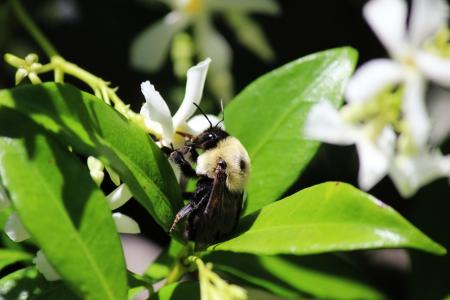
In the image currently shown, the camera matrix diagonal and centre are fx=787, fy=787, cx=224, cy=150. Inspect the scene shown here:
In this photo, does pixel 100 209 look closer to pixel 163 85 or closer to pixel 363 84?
pixel 363 84

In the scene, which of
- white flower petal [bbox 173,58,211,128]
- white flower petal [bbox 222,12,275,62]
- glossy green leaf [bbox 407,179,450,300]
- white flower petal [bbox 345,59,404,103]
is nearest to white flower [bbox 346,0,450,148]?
white flower petal [bbox 345,59,404,103]

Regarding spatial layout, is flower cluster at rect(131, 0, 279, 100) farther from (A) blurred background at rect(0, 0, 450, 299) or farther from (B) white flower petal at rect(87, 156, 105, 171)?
(B) white flower petal at rect(87, 156, 105, 171)

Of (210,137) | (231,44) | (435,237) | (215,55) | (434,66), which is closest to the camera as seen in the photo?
(434,66)

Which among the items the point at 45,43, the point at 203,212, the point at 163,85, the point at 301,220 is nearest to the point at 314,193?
the point at 301,220

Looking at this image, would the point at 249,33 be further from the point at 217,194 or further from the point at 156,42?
the point at 217,194

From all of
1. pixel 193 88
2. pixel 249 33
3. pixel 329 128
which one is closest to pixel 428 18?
pixel 329 128

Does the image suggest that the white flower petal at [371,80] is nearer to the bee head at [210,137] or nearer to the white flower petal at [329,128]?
the white flower petal at [329,128]
